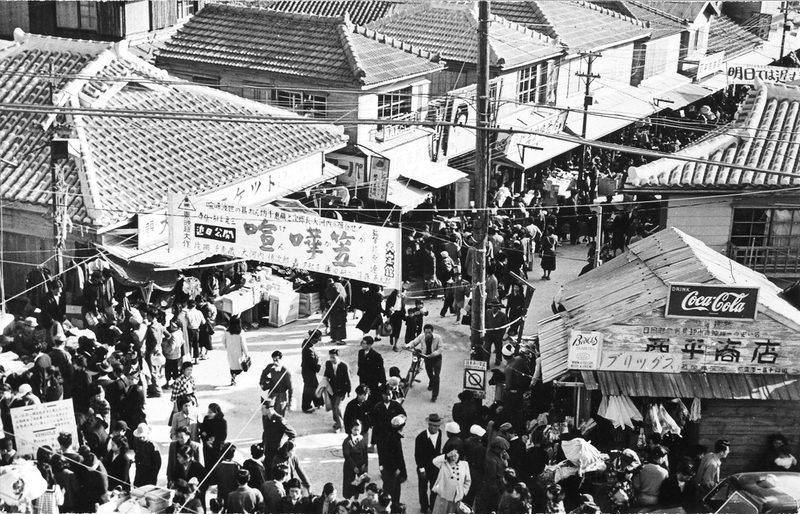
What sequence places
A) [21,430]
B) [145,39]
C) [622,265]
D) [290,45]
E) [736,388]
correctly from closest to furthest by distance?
1. [21,430]
2. [736,388]
3. [622,265]
4. [290,45]
5. [145,39]

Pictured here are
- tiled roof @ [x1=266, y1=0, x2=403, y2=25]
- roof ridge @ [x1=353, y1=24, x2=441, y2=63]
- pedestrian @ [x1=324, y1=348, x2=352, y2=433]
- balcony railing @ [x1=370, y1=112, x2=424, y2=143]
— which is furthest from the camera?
tiled roof @ [x1=266, y1=0, x2=403, y2=25]

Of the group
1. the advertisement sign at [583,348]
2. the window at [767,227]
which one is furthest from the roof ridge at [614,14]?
the advertisement sign at [583,348]

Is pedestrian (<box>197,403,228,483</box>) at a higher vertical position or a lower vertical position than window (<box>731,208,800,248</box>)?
lower

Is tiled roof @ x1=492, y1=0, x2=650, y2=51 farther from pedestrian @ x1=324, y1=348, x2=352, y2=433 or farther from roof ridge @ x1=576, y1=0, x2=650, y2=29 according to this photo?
pedestrian @ x1=324, y1=348, x2=352, y2=433

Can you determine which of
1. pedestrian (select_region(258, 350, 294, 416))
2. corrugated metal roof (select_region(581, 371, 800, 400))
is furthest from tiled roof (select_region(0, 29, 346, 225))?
corrugated metal roof (select_region(581, 371, 800, 400))

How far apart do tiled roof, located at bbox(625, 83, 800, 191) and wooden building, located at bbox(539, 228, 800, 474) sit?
4398 millimetres

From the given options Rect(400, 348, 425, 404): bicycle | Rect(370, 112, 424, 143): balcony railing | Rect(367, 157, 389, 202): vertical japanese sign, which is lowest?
Rect(400, 348, 425, 404): bicycle

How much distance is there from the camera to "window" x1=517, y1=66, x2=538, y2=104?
1314 inches

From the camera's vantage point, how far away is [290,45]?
29.6 m

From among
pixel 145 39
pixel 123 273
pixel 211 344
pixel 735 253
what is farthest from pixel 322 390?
pixel 145 39

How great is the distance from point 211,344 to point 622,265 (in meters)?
8.22

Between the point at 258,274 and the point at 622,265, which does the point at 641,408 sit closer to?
the point at 622,265

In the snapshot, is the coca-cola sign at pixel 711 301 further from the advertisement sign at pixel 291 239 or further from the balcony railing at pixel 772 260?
the balcony railing at pixel 772 260

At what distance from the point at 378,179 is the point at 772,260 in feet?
34.0
